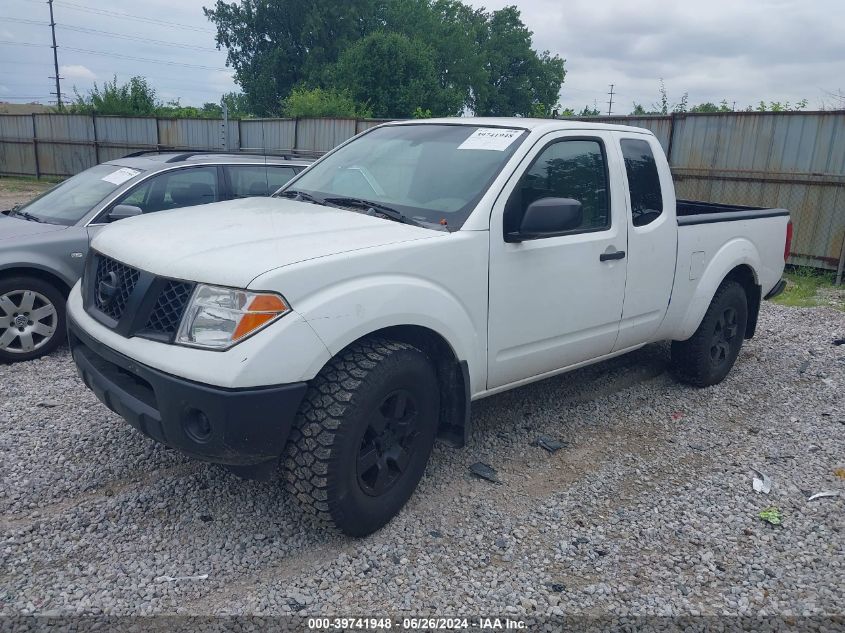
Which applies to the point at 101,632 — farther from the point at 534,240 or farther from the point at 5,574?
the point at 534,240

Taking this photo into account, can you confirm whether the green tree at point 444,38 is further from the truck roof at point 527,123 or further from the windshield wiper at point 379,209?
the windshield wiper at point 379,209

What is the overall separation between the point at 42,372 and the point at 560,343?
3.81 m

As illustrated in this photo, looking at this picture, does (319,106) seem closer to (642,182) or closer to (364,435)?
(642,182)

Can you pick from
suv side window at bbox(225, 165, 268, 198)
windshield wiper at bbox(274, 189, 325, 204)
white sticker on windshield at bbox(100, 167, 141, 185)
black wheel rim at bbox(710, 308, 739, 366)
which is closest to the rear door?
black wheel rim at bbox(710, 308, 739, 366)

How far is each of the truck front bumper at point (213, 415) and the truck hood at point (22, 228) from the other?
3092 millimetres

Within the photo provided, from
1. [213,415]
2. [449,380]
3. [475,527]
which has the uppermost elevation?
[213,415]

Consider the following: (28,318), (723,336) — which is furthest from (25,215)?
(723,336)

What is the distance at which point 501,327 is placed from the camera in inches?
142

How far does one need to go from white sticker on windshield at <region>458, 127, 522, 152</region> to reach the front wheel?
1305mm

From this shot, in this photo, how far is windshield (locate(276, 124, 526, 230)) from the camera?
11.8ft

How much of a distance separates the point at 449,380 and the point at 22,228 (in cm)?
404

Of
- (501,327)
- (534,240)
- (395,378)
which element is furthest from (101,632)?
(534,240)

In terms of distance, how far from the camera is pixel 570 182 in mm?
4051

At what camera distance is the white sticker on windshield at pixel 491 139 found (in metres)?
3.81
